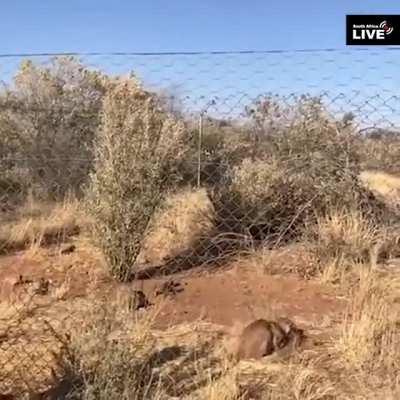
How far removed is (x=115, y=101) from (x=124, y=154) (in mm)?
737

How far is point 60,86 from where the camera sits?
1527 centimetres

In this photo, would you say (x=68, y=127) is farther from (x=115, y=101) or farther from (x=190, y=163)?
(x=115, y=101)

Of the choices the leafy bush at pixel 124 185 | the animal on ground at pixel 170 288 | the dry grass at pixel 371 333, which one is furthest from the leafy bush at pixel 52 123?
the dry grass at pixel 371 333

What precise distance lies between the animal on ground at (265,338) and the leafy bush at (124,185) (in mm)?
2098

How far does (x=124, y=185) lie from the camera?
7.02m

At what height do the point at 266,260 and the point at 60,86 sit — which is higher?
the point at 60,86

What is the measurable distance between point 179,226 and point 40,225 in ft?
6.34

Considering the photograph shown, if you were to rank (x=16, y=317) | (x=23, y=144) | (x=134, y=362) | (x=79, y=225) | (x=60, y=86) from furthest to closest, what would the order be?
(x=60, y=86)
(x=23, y=144)
(x=79, y=225)
(x=16, y=317)
(x=134, y=362)

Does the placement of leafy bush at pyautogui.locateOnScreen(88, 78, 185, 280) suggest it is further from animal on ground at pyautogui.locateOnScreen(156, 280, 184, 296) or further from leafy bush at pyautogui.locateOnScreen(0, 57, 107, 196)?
leafy bush at pyautogui.locateOnScreen(0, 57, 107, 196)

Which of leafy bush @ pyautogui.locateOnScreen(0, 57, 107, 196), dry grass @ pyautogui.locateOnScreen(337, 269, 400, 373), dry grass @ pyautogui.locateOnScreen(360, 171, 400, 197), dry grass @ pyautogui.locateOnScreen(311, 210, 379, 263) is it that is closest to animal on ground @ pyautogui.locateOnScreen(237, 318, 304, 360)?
dry grass @ pyautogui.locateOnScreen(337, 269, 400, 373)

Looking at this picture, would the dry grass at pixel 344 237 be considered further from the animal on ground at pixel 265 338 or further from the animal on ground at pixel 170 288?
the animal on ground at pixel 265 338

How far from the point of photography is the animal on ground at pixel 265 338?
196 inches

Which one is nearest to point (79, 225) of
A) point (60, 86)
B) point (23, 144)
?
point (23, 144)

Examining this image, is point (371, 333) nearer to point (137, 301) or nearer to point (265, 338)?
point (265, 338)
